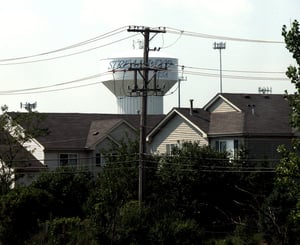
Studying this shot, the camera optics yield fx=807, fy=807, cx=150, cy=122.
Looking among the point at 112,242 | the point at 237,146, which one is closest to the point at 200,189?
the point at 237,146

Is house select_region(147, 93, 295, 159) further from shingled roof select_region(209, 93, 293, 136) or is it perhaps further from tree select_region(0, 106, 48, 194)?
tree select_region(0, 106, 48, 194)

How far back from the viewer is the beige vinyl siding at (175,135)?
50822 mm

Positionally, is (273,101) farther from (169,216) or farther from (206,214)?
(169,216)

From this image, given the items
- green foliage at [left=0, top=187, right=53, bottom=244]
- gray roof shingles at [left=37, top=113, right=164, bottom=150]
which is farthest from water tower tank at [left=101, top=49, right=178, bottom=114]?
green foliage at [left=0, top=187, right=53, bottom=244]

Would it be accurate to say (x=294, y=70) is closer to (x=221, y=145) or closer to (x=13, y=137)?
(x=221, y=145)

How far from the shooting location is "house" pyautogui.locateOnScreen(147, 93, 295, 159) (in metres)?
47.3

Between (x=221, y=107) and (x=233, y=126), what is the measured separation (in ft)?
11.7

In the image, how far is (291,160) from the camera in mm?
15492

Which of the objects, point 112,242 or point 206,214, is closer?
point 112,242

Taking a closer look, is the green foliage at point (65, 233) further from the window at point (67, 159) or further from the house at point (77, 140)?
the window at point (67, 159)

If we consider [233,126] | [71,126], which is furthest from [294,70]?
[71,126]

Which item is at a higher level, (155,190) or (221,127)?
(221,127)

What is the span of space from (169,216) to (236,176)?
8569mm

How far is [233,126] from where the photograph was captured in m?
48.0
